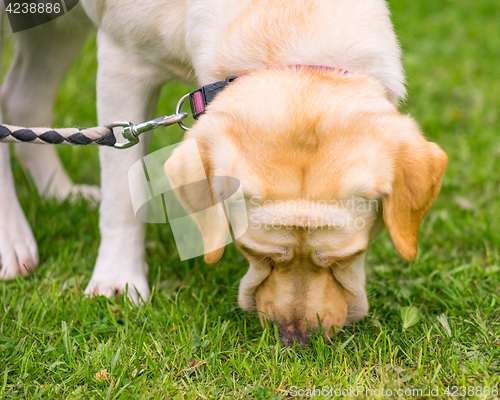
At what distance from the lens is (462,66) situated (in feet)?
20.3

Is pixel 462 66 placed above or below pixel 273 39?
below

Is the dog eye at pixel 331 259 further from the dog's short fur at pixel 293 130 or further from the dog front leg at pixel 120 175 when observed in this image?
the dog front leg at pixel 120 175

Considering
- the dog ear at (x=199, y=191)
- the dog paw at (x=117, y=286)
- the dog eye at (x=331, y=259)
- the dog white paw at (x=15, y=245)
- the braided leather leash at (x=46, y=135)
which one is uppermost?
the braided leather leash at (x=46, y=135)

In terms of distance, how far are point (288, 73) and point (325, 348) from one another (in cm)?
120

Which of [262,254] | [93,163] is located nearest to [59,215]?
[93,163]

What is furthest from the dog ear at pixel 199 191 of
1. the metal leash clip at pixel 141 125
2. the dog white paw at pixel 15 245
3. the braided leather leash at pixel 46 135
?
the dog white paw at pixel 15 245

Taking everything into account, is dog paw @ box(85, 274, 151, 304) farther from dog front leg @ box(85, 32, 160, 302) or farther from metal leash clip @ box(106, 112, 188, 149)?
metal leash clip @ box(106, 112, 188, 149)

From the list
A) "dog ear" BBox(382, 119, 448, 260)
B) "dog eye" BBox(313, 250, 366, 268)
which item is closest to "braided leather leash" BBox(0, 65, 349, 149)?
"dog ear" BBox(382, 119, 448, 260)

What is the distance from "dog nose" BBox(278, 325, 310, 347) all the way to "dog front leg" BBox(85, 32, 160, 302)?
830mm

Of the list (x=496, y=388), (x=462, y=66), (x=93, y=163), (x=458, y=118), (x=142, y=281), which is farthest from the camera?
(x=462, y=66)

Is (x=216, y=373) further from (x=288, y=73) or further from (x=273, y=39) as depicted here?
(x=273, y=39)

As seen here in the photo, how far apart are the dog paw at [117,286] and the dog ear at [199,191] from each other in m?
0.79

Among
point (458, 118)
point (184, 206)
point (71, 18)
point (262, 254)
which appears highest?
point (71, 18)

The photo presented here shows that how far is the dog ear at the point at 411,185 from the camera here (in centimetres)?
198
